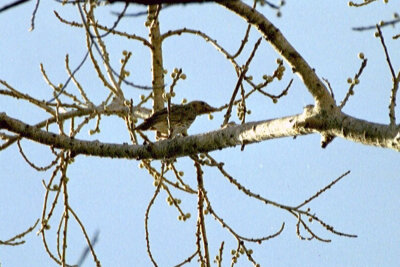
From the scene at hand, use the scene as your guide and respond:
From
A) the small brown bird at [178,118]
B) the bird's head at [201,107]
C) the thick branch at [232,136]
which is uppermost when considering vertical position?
the bird's head at [201,107]

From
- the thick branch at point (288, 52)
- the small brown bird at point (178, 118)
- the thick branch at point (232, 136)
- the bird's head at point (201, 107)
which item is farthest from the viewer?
the bird's head at point (201, 107)

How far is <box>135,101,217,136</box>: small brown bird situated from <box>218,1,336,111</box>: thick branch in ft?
5.96

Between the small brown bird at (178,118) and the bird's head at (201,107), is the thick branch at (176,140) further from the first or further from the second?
the bird's head at (201,107)

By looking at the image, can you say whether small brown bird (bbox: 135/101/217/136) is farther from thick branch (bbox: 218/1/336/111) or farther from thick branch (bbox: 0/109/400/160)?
thick branch (bbox: 218/1/336/111)

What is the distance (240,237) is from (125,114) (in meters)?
1.64

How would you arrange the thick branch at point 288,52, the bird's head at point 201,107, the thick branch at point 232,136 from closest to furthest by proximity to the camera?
the thick branch at point 232,136 → the thick branch at point 288,52 → the bird's head at point 201,107

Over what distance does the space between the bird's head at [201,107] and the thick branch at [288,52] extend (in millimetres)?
1997

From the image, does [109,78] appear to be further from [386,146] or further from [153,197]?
[386,146]

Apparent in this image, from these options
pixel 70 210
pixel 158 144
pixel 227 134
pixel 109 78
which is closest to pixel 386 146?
pixel 227 134

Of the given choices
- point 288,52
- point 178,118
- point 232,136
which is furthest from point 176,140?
point 178,118

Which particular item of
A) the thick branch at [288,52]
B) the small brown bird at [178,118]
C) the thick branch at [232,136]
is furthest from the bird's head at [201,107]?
the thick branch at [288,52]

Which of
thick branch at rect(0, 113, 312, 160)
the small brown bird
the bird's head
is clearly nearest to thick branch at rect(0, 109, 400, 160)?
thick branch at rect(0, 113, 312, 160)

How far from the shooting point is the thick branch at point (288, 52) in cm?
285

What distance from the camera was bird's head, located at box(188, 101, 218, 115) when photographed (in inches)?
199
